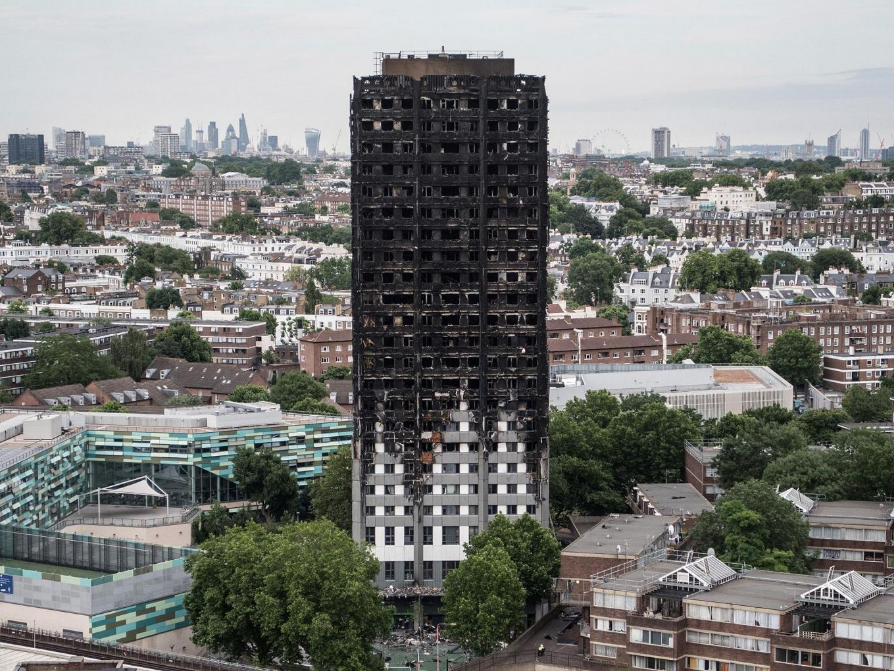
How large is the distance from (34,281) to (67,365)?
58.1 m

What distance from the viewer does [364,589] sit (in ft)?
187

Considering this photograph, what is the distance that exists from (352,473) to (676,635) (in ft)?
66.1

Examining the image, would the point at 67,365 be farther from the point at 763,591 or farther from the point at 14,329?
the point at 763,591

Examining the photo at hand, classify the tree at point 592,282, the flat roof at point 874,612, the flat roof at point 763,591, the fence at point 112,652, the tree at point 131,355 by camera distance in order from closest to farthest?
the flat roof at point 874,612 < the flat roof at point 763,591 < the fence at point 112,652 < the tree at point 131,355 < the tree at point 592,282

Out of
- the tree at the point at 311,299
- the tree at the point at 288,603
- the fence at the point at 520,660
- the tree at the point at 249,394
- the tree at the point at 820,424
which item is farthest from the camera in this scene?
the tree at the point at 311,299

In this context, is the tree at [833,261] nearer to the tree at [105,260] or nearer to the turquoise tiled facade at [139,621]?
the tree at [105,260]

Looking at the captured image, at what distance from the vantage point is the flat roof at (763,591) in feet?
164

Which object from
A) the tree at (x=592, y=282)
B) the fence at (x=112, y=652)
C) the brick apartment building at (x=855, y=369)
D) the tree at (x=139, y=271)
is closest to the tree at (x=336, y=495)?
the fence at (x=112, y=652)

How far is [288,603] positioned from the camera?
56406 mm

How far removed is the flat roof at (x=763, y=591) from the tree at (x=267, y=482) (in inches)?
1125

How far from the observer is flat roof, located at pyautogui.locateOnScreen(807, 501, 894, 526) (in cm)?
6200

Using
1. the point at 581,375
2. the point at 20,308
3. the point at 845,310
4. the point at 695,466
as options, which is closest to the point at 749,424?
the point at 695,466

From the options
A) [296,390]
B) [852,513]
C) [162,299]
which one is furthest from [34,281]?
[852,513]

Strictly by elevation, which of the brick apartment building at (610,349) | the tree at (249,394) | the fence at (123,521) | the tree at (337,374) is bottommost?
the fence at (123,521)
